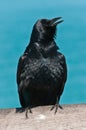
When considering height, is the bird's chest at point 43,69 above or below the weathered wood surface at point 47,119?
above

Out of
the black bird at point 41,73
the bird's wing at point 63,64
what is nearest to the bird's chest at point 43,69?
the black bird at point 41,73

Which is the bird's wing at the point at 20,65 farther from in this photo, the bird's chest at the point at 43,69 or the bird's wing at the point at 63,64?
the bird's wing at the point at 63,64

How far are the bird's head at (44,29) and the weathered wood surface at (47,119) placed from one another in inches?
134

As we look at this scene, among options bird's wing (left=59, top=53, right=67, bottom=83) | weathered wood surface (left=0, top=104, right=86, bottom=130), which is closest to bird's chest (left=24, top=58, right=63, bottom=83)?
bird's wing (left=59, top=53, right=67, bottom=83)

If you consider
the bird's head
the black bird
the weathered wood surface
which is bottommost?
the weathered wood surface

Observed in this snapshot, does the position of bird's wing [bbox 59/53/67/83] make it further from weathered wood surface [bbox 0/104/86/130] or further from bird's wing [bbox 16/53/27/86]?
weathered wood surface [bbox 0/104/86/130]

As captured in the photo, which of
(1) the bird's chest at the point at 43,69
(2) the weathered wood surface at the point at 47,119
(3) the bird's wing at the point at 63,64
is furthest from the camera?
(3) the bird's wing at the point at 63,64

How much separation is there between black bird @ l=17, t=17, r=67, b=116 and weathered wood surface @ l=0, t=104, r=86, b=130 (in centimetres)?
243

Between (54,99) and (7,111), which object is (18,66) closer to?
(54,99)

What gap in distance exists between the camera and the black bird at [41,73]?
30.1 ft

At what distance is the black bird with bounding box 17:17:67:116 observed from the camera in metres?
9.16

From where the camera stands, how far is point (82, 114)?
624 centimetres

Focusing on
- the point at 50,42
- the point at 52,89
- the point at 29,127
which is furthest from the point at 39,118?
the point at 50,42

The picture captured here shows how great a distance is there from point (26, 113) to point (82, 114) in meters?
0.83
